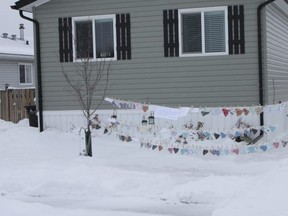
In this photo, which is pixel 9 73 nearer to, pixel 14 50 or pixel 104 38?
pixel 14 50

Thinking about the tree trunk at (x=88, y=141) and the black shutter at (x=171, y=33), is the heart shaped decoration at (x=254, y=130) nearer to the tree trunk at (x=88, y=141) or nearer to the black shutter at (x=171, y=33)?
the black shutter at (x=171, y=33)

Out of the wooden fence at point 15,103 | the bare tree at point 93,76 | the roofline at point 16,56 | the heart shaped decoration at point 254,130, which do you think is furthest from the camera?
the roofline at point 16,56

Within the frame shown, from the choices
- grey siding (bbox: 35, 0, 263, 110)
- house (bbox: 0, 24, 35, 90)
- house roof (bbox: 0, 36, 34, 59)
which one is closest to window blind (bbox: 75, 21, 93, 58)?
grey siding (bbox: 35, 0, 263, 110)

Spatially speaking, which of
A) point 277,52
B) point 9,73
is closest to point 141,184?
point 277,52

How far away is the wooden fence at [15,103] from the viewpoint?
18.8m

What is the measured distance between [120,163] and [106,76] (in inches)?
171

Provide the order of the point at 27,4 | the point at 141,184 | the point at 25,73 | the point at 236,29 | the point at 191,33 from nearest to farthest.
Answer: the point at 141,184, the point at 236,29, the point at 191,33, the point at 27,4, the point at 25,73

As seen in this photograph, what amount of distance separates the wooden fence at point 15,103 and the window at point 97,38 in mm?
4983

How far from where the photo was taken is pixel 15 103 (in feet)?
61.9

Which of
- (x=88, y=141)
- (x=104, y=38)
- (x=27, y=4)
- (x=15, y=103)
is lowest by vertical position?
(x=88, y=141)

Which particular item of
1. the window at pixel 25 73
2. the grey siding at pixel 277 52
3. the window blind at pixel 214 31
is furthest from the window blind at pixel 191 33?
the window at pixel 25 73

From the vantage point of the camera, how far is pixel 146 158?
11234 mm

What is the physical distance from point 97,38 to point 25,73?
15.7m

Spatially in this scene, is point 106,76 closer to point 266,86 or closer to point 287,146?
point 266,86
